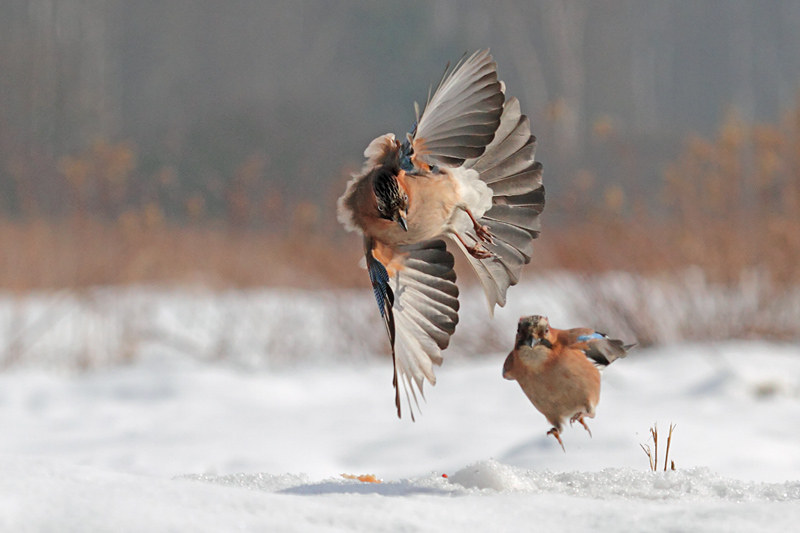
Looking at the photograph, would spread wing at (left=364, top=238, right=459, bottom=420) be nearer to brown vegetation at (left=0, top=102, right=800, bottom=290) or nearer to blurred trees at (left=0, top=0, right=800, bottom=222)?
brown vegetation at (left=0, top=102, right=800, bottom=290)

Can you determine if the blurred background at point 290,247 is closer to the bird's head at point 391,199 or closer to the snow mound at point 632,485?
the snow mound at point 632,485

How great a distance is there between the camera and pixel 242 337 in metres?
6.89

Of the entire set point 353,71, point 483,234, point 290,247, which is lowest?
point 483,234

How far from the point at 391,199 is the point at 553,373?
515 mm

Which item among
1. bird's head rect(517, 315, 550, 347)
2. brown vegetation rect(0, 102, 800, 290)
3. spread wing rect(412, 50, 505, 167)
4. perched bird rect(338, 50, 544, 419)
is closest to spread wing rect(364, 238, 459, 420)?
perched bird rect(338, 50, 544, 419)

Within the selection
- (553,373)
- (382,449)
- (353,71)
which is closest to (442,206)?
(553,373)

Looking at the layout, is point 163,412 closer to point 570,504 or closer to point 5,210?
point 570,504

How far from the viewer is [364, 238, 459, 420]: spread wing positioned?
1744 mm

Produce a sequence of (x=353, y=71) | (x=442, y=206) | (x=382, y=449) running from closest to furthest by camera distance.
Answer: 1. (x=442, y=206)
2. (x=382, y=449)
3. (x=353, y=71)

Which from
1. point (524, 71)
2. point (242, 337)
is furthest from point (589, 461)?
point (524, 71)

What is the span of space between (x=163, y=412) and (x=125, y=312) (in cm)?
146

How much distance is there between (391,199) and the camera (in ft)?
4.97

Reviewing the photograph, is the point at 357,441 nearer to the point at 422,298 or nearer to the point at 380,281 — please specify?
the point at 422,298

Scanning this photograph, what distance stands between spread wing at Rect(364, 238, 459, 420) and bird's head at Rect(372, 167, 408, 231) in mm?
209
